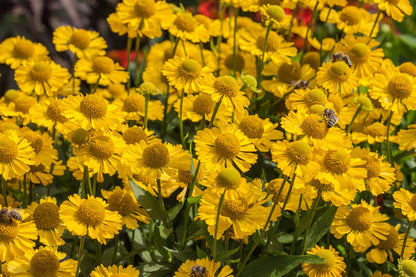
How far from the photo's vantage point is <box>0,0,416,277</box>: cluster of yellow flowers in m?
0.92

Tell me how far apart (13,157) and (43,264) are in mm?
214

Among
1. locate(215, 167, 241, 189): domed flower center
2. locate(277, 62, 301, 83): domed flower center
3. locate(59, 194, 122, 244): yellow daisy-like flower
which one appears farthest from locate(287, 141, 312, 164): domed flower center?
locate(277, 62, 301, 83): domed flower center

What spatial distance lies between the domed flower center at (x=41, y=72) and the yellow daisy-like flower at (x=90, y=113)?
0.36 metres

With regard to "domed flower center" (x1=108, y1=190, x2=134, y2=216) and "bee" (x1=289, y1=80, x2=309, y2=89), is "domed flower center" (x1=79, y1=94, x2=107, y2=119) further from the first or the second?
"bee" (x1=289, y1=80, x2=309, y2=89)

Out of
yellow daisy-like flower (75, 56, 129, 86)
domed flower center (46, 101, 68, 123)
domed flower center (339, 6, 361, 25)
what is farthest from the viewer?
domed flower center (339, 6, 361, 25)

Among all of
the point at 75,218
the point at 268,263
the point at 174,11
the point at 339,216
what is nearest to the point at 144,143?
the point at 75,218

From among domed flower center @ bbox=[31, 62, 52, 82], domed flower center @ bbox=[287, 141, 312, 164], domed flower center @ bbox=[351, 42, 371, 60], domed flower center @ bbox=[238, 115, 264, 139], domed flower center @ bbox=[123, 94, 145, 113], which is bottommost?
domed flower center @ bbox=[31, 62, 52, 82]

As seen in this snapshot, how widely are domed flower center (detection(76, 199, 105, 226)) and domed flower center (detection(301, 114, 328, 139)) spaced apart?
383 mm

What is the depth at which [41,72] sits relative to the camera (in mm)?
1383

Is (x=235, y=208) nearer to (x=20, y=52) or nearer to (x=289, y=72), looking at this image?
(x=289, y=72)

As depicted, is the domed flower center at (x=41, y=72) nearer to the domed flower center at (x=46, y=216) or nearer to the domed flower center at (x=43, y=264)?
the domed flower center at (x=46, y=216)

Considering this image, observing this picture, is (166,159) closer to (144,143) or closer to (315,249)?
(144,143)

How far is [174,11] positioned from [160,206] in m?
0.65

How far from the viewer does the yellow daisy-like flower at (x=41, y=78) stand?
4.54ft
